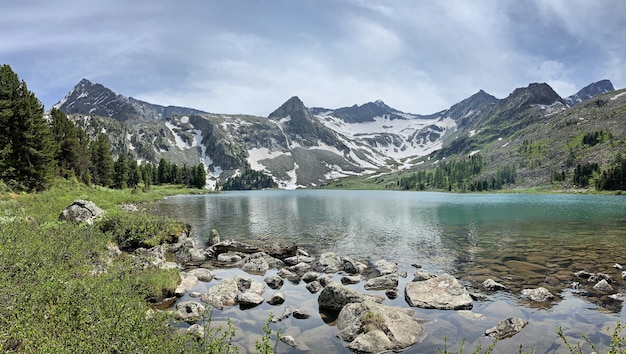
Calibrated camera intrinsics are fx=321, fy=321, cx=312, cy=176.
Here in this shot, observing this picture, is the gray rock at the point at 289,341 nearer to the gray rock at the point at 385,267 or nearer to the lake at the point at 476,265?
the lake at the point at 476,265

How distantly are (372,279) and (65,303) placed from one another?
18.3 metres

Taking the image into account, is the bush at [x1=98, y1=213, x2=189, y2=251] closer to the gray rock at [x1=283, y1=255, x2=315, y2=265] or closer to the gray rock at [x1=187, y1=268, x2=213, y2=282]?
the gray rock at [x1=187, y1=268, x2=213, y2=282]

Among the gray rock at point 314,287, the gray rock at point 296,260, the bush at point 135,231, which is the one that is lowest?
the gray rock at point 296,260

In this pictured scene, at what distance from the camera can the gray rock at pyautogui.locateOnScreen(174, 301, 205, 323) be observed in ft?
50.5

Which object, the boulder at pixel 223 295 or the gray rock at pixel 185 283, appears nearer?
the boulder at pixel 223 295

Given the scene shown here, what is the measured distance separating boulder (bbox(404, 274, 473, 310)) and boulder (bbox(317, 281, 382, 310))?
3463 mm

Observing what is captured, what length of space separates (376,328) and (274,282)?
10.2 meters

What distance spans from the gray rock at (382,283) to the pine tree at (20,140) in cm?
5010

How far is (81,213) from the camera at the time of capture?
31.1m

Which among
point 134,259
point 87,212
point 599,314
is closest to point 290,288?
point 134,259

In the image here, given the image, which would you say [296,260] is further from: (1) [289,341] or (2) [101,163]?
(2) [101,163]

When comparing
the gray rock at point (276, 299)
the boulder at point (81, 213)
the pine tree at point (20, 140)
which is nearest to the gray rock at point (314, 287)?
the gray rock at point (276, 299)

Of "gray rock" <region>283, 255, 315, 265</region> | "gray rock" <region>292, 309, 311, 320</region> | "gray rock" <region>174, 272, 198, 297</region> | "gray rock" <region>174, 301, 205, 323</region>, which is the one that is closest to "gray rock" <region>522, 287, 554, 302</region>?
"gray rock" <region>292, 309, 311, 320</region>

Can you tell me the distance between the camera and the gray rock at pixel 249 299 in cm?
1861
